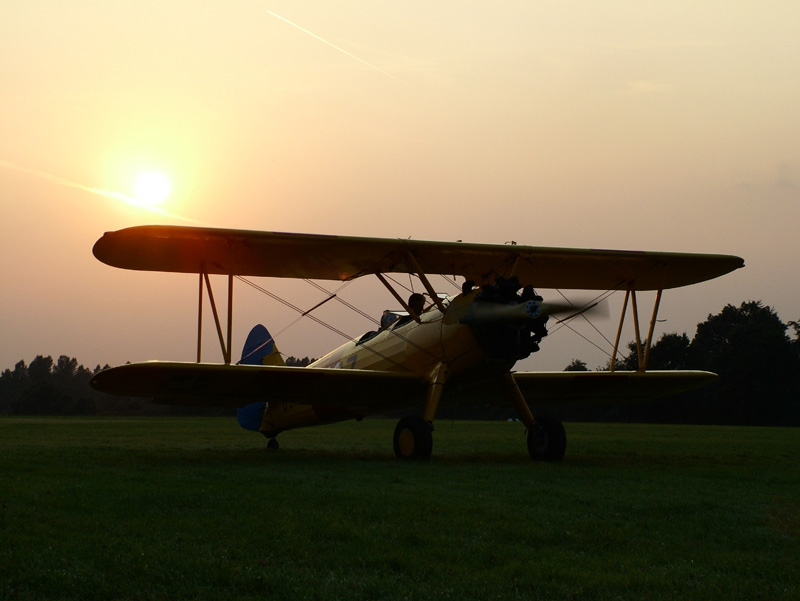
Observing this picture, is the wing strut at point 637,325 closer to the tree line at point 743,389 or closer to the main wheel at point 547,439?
the main wheel at point 547,439

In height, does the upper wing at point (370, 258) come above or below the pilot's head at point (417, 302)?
above

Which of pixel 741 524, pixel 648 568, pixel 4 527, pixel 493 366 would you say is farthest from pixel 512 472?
pixel 4 527

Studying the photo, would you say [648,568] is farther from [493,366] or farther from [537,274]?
[537,274]

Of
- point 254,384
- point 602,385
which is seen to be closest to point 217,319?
point 254,384

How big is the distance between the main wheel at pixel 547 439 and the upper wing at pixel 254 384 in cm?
182

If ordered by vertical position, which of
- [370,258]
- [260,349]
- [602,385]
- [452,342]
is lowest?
[602,385]

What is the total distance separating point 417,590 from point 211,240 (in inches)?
351

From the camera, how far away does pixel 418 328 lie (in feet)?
44.6

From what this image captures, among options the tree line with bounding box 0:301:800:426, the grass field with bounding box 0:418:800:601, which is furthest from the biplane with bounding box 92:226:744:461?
the tree line with bounding box 0:301:800:426

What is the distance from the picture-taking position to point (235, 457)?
13.0m

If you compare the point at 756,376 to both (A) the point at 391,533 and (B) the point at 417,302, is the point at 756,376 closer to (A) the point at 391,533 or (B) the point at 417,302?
(B) the point at 417,302

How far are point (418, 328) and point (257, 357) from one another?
6.34 m

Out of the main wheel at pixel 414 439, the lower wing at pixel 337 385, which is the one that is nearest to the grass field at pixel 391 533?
the main wheel at pixel 414 439

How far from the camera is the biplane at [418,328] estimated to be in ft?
40.1
